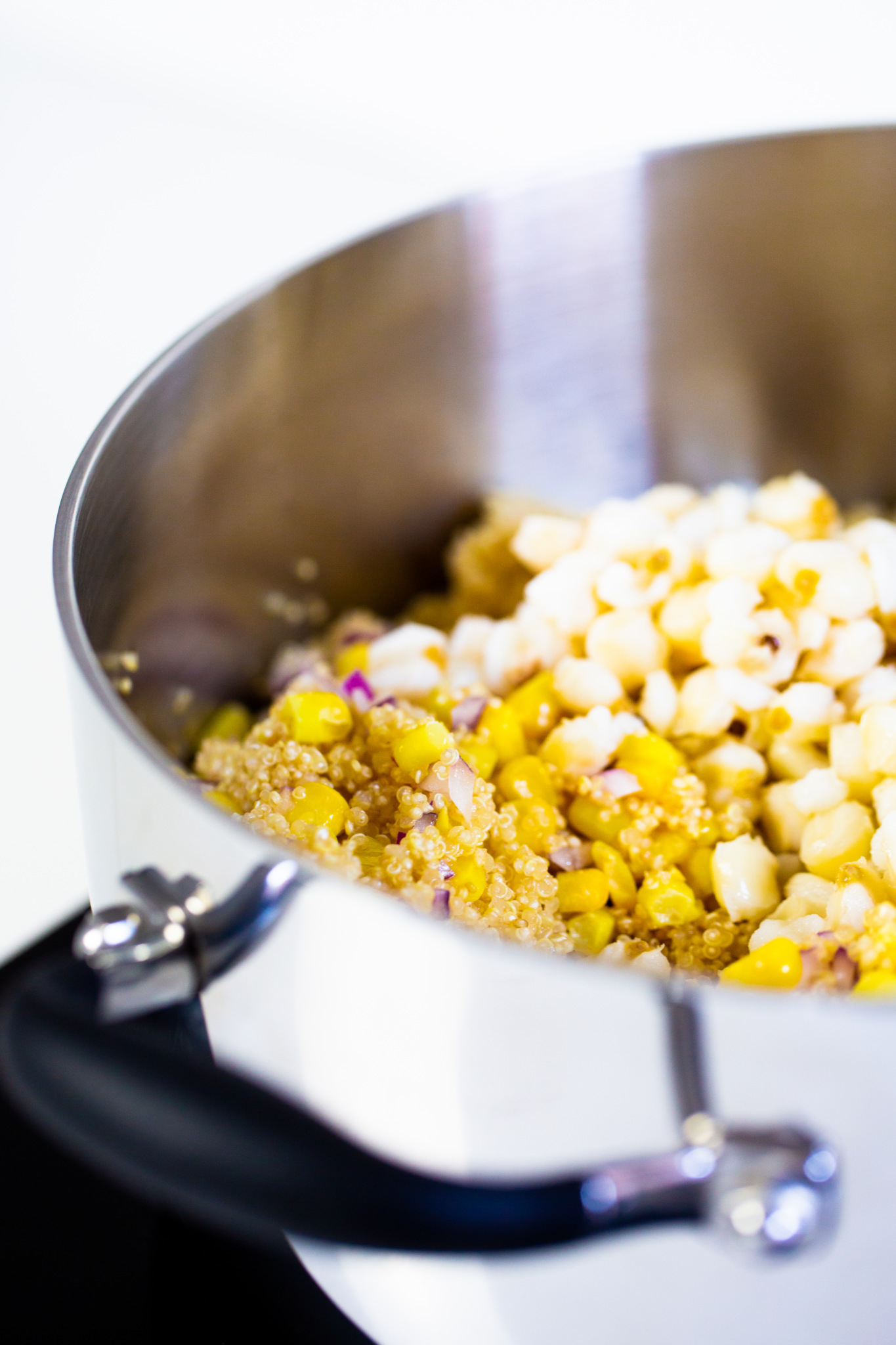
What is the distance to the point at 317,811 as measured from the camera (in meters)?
0.56

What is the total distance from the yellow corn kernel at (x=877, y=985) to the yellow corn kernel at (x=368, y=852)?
21 centimetres

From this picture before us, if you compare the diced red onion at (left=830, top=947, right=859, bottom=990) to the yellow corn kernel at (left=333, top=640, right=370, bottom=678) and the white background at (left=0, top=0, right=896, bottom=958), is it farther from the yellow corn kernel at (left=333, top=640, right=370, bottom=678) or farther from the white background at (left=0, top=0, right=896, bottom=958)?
the white background at (left=0, top=0, right=896, bottom=958)

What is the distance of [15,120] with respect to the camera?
4.88ft

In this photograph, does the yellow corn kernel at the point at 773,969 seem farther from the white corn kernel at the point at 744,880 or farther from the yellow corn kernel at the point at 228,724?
the yellow corn kernel at the point at 228,724

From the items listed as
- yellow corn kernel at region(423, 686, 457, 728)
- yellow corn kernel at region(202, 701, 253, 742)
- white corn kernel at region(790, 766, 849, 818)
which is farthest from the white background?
white corn kernel at region(790, 766, 849, 818)

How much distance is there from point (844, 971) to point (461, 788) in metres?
0.19

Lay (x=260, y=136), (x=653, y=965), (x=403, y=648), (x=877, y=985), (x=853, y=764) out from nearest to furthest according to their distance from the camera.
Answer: (x=877, y=985), (x=653, y=965), (x=853, y=764), (x=403, y=648), (x=260, y=136)

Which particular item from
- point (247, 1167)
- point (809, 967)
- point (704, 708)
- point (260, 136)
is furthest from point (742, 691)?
point (260, 136)

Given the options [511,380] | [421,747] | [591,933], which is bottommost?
[591,933]

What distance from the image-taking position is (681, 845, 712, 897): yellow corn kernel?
2.13 feet

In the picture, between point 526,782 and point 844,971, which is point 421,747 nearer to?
point 526,782

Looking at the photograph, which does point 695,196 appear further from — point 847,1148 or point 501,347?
point 847,1148

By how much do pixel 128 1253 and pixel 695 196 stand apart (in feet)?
2.41

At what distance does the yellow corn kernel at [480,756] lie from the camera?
64 centimetres
